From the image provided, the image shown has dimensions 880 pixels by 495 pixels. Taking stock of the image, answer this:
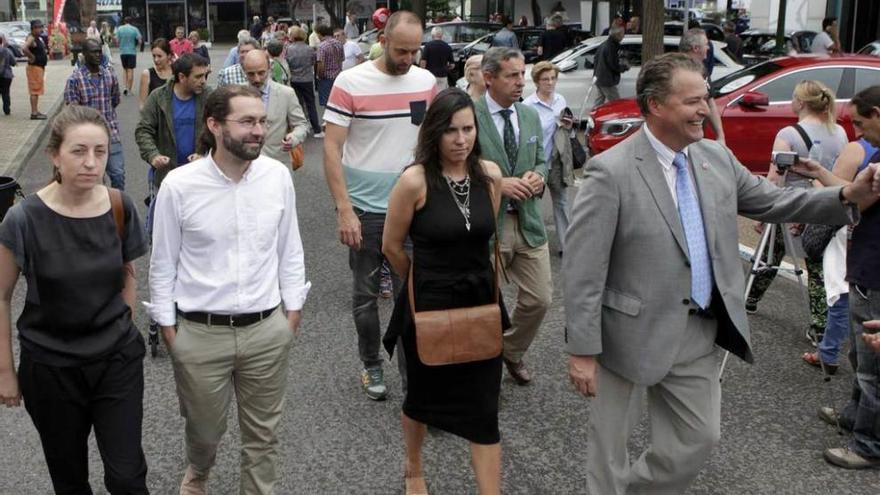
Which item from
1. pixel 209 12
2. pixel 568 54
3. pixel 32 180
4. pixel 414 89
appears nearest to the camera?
pixel 414 89

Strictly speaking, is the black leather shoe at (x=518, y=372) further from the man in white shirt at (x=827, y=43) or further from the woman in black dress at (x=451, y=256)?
the man in white shirt at (x=827, y=43)

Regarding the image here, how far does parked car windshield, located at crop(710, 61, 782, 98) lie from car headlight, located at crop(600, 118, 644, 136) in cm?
110

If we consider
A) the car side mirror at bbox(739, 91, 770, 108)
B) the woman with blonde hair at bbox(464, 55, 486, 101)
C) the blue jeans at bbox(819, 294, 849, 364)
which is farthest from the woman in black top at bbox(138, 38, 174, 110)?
the blue jeans at bbox(819, 294, 849, 364)

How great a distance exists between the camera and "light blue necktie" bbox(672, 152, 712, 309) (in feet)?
11.1

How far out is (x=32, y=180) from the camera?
12.8 m

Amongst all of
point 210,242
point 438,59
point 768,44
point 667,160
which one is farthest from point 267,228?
point 768,44

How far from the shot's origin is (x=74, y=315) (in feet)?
10.6

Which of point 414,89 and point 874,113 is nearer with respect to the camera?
point 874,113

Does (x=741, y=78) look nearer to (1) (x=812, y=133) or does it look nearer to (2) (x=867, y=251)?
(1) (x=812, y=133)

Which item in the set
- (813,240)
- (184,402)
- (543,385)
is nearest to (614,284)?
(184,402)

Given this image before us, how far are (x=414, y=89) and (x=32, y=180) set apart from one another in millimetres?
9457

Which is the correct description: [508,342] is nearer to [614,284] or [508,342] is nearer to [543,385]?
[543,385]

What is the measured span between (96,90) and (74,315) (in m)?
6.58

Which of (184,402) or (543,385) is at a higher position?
(184,402)
